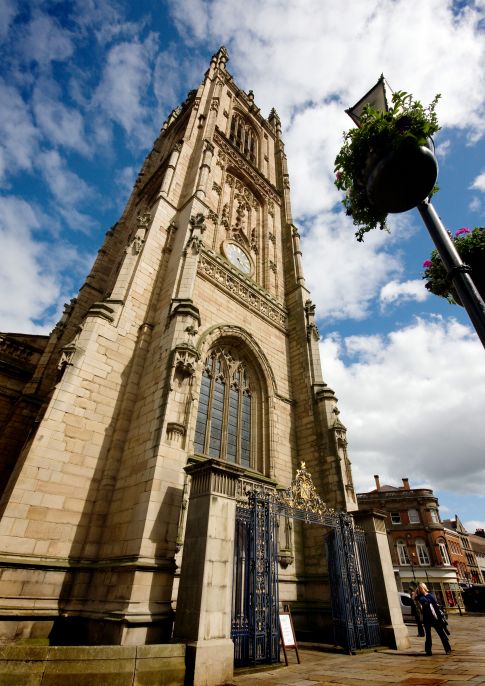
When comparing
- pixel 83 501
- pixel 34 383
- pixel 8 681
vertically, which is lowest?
pixel 8 681

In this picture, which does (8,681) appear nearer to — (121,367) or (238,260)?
(121,367)

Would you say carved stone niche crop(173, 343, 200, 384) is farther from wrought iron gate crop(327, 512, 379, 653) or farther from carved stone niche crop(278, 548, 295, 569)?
carved stone niche crop(278, 548, 295, 569)

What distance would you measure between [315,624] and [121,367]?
954cm

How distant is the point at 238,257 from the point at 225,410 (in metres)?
8.61

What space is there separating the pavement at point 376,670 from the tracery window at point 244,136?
26995 mm

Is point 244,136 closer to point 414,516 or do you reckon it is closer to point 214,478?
point 214,478

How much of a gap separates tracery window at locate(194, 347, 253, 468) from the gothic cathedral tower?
6 cm

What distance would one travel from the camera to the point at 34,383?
14219mm

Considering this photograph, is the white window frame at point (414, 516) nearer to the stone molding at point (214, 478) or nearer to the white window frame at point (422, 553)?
the white window frame at point (422, 553)

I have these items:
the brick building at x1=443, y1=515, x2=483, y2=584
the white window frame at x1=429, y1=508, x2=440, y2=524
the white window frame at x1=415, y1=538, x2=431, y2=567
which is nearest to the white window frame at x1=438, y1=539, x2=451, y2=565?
the white window frame at x1=415, y1=538, x2=431, y2=567

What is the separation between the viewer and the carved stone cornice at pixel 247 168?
2288 centimetres

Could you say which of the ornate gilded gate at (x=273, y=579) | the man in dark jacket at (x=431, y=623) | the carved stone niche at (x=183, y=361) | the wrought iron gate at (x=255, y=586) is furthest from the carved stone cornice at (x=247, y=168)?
the man in dark jacket at (x=431, y=623)

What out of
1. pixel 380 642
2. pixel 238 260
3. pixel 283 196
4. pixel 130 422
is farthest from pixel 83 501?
pixel 283 196

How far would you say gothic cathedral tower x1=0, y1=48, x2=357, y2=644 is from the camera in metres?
7.56
